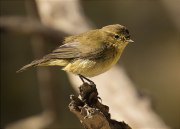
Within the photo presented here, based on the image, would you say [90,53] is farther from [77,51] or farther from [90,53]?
[77,51]

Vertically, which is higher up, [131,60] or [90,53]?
[131,60]

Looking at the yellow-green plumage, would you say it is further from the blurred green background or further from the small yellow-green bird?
the blurred green background

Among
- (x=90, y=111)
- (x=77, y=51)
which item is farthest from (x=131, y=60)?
(x=90, y=111)

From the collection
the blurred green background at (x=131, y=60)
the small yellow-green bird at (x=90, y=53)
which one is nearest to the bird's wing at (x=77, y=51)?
the small yellow-green bird at (x=90, y=53)

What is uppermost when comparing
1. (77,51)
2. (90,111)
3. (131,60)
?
(131,60)

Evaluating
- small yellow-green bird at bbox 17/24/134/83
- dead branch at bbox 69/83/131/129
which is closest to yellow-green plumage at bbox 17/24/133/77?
small yellow-green bird at bbox 17/24/134/83

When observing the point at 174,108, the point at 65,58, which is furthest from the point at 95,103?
the point at 174,108

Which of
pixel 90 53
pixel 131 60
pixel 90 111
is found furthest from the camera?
pixel 131 60

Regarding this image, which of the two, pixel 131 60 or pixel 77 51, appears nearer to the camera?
pixel 77 51
